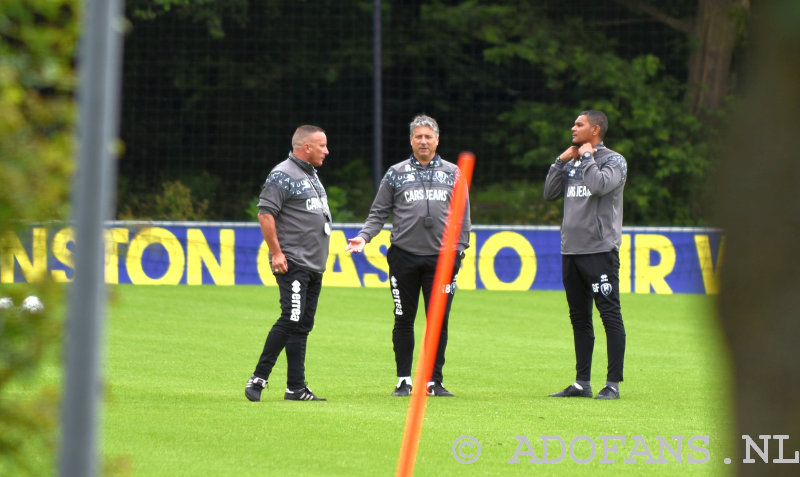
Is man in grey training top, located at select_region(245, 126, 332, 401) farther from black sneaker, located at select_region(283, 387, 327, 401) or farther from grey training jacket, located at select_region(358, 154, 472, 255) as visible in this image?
grey training jacket, located at select_region(358, 154, 472, 255)

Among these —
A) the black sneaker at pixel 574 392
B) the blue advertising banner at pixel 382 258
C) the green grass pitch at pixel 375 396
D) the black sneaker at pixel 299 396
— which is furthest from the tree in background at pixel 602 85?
the black sneaker at pixel 299 396

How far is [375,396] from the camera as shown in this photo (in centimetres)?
955

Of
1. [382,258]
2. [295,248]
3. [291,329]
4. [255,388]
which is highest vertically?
[295,248]

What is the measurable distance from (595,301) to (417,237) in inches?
52.9

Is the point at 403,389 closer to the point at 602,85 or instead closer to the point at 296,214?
the point at 296,214

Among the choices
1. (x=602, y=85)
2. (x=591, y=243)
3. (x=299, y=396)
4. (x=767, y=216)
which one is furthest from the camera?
(x=602, y=85)

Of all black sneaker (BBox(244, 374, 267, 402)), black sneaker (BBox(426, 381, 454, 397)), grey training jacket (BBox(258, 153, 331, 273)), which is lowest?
black sneaker (BBox(426, 381, 454, 397))

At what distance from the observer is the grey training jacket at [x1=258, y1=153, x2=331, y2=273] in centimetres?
914

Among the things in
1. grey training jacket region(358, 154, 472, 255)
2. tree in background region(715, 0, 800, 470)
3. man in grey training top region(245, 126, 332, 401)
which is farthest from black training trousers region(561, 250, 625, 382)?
tree in background region(715, 0, 800, 470)

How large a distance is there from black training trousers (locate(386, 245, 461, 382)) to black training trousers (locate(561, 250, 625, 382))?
0.89m

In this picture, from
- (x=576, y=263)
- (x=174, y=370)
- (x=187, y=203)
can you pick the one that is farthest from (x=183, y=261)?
(x=576, y=263)

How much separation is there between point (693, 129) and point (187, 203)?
1176 centimetres

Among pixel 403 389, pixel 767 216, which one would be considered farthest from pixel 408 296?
pixel 767 216

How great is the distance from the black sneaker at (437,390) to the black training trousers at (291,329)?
3.12 ft
